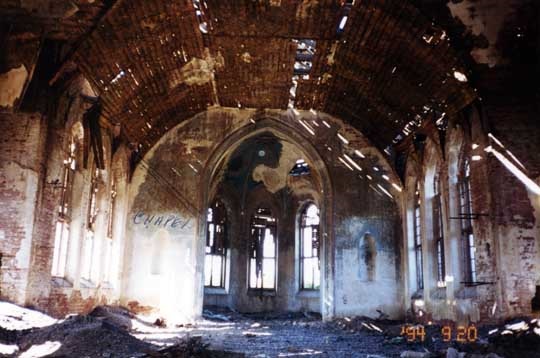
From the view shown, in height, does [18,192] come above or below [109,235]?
above

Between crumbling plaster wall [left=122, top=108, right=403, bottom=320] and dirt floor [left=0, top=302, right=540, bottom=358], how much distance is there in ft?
8.65

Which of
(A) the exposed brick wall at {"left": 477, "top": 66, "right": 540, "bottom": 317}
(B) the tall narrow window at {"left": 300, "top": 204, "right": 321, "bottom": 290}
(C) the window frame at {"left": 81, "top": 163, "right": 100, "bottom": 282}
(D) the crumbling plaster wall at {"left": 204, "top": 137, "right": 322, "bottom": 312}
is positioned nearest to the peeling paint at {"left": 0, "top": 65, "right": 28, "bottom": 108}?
(C) the window frame at {"left": 81, "top": 163, "right": 100, "bottom": 282}

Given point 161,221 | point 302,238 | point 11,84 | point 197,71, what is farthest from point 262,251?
point 11,84

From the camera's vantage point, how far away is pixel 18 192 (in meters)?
10.8

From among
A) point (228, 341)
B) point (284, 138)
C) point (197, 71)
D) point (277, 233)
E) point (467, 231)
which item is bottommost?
point (228, 341)

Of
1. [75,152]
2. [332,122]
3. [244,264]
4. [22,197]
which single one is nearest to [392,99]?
[332,122]

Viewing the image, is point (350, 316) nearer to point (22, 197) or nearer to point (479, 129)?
point (479, 129)

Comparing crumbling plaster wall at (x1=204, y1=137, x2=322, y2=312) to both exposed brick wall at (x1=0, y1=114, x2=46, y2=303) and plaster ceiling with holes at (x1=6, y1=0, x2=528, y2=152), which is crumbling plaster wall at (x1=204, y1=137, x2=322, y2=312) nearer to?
plaster ceiling with holes at (x1=6, y1=0, x2=528, y2=152)

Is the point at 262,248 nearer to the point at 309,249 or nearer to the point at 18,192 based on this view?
the point at 309,249

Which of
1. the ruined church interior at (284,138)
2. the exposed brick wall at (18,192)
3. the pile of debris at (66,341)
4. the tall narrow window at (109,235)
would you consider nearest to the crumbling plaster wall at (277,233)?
the ruined church interior at (284,138)

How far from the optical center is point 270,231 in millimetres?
24547

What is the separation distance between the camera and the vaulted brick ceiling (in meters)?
11.9

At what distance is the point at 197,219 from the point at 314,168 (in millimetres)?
4124

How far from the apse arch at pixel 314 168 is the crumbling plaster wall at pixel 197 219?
3.9 inches
